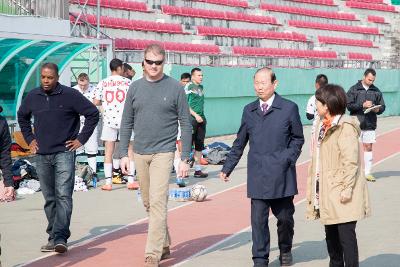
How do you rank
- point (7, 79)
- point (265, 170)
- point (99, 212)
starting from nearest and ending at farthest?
point (265, 170) < point (99, 212) < point (7, 79)

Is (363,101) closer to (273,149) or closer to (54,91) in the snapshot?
(54,91)

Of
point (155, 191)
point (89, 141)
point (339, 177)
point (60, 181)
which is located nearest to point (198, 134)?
point (89, 141)

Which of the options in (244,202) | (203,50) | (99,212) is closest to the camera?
(99,212)

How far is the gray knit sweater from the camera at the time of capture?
9.34m

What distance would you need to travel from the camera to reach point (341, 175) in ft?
26.0

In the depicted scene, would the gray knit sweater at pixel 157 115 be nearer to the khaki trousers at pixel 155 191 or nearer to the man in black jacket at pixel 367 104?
the khaki trousers at pixel 155 191

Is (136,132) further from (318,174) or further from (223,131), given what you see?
(223,131)

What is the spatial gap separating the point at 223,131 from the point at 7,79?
11065mm

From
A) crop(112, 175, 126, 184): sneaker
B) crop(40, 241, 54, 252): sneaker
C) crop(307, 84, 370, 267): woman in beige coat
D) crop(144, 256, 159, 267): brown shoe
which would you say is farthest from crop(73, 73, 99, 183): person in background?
crop(307, 84, 370, 267): woman in beige coat

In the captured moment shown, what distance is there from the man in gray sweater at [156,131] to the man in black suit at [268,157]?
23.2 inches

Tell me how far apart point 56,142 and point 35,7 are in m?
13.0

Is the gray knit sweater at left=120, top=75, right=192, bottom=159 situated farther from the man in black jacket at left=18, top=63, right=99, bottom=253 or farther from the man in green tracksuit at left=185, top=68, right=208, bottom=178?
the man in green tracksuit at left=185, top=68, right=208, bottom=178

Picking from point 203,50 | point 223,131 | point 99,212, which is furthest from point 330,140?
point 203,50

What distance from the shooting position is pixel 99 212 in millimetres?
13422
